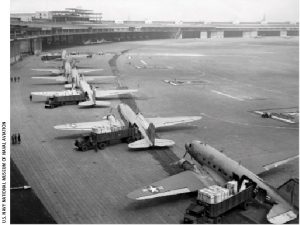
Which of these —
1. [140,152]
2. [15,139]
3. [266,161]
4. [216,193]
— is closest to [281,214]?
[216,193]

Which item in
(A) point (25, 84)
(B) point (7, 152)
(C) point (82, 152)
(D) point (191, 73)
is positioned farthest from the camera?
(D) point (191, 73)

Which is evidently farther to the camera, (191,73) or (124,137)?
(191,73)

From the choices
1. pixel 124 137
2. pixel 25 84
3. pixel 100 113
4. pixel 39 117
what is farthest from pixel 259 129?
pixel 25 84

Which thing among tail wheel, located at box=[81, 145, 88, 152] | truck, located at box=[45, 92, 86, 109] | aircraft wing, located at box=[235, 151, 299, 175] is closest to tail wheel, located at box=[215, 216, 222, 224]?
aircraft wing, located at box=[235, 151, 299, 175]

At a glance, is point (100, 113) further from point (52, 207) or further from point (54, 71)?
point (54, 71)

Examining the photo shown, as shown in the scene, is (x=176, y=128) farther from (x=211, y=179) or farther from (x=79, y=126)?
(x=211, y=179)

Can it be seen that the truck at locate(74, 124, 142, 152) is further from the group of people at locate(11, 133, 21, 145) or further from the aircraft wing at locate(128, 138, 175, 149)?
the group of people at locate(11, 133, 21, 145)
